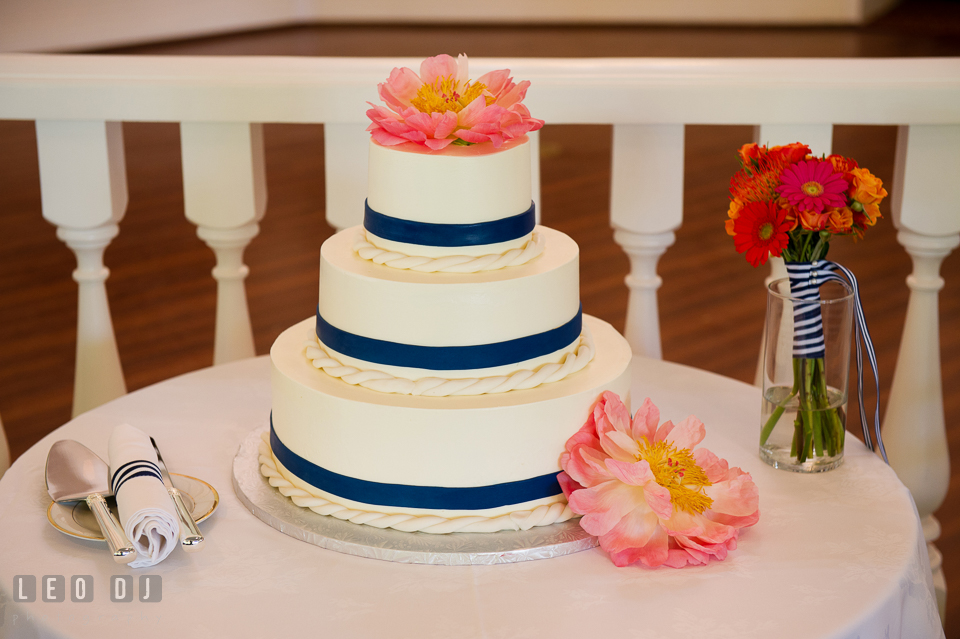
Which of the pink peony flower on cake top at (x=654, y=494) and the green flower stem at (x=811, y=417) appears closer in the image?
the pink peony flower on cake top at (x=654, y=494)

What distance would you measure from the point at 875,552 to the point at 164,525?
70cm

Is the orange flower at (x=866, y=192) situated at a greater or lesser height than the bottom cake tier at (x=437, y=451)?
greater

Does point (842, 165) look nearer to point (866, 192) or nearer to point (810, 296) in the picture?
point (866, 192)

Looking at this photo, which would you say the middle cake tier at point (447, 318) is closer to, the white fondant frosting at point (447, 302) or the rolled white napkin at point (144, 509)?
the white fondant frosting at point (447, 302)

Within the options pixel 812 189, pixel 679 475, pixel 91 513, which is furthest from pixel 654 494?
pixel 91 513

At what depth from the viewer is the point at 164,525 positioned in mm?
945

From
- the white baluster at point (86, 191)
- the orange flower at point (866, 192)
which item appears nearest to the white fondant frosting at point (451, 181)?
the orange flower at point (866, 192)

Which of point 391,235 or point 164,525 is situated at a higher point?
point 391,235

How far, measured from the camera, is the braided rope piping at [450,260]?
3.35ft

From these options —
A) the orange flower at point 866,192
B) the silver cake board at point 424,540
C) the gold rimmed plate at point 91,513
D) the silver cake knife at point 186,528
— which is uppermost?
the orange flower at point 866,192

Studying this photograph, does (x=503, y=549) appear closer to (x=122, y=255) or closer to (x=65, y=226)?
(x=65, y=226)

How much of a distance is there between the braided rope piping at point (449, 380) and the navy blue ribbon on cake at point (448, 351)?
1 centimetres

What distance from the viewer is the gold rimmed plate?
1.01 metres

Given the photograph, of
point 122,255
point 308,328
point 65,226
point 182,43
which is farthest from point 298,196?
point 182,43
